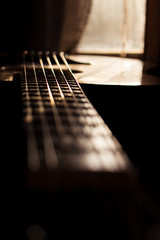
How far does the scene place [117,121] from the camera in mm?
942

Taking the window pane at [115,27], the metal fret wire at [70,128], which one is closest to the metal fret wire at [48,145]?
the metal fret wire at [70,128]

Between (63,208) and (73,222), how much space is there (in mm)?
23

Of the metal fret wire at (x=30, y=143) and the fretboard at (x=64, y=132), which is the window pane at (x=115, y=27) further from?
the metal fret wire at (x=30, y=143)

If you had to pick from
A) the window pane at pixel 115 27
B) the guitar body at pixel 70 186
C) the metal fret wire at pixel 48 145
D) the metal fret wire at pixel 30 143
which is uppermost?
the window pane at pixel 115 27

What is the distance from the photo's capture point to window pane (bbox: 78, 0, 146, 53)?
1.78 metres

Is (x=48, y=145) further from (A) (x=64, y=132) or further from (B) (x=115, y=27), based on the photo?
(B) (x=115, y=27)

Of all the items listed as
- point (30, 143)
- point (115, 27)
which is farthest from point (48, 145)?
point (115, 27)

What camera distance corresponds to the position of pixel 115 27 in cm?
189

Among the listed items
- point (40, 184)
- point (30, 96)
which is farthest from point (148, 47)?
point (40, 184)

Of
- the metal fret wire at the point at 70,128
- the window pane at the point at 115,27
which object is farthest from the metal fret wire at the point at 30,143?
the window pane at the point at 115,27

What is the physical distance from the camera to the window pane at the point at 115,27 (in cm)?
178

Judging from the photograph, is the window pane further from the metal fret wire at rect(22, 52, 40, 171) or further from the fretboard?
the metal fret wire at rect(22, 52, 40, 171)

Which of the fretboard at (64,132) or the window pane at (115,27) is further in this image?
the window pane at (115,27)

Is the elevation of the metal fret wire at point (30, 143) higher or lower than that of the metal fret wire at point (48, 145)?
higher
